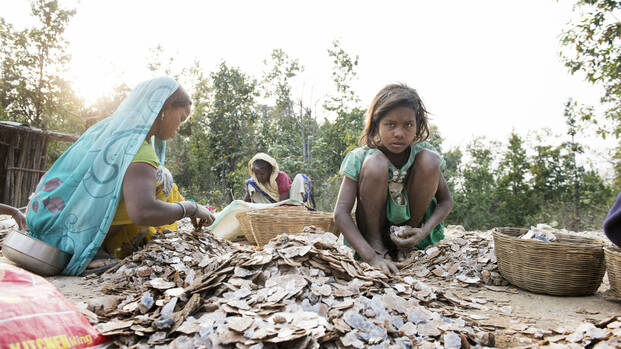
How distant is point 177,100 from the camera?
204 cm

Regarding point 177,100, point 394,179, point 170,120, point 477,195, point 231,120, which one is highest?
point 231,120

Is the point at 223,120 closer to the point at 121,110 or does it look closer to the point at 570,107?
the point at 121,110

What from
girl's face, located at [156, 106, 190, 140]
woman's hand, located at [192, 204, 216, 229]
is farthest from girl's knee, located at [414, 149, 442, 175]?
girl's face, located at [156, 106, 190, 140]

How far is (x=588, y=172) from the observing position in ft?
24.3

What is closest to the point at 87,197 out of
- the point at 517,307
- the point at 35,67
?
the point at 517,307

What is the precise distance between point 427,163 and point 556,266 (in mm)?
867

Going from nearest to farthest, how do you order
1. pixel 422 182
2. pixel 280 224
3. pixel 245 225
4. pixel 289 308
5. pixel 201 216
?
pixel 289 308 → pixel 201 216 → pixel 422 182 → pixel 280 224 → pixel 245 225

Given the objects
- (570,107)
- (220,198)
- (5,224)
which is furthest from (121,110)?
(570,107)

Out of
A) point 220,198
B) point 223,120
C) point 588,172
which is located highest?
A: point 223,120

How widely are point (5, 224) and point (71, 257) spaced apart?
Result: 287 cm

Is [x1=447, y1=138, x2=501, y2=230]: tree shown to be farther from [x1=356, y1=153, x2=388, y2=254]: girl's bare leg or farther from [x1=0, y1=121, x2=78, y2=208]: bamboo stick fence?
[x1=0, y1=121, x2=78, y2=208]: bamboo stick fence

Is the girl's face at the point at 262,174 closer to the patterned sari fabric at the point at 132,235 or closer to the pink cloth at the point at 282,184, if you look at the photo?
the pink cloth at the point at 282,184

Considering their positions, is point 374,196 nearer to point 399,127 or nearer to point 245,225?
point 399,127

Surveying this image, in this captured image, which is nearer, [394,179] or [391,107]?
[391,107]
